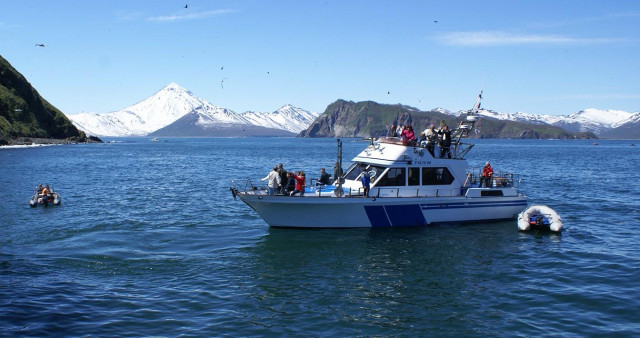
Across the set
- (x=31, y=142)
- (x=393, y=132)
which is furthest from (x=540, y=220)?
(x=31, y=142)

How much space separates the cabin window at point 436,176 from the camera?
27198mm

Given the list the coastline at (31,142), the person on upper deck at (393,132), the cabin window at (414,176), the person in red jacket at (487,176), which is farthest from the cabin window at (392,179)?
the coastline at (31,142)

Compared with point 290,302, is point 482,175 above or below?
above

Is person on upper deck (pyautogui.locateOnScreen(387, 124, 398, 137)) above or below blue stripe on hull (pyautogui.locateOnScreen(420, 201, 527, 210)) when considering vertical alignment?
above

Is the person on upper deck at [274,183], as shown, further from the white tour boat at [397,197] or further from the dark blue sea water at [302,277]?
the dark blue sea water at [302,277]

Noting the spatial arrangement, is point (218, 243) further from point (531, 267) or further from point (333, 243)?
point (531, 267)

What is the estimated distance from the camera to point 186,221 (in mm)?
29156

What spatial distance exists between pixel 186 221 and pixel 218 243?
589 centimetres

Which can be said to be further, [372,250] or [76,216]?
[76,216]

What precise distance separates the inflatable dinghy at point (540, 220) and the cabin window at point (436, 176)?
13.6 feet

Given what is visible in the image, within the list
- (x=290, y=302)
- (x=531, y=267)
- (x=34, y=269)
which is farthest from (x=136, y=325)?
(x=531, y=267)

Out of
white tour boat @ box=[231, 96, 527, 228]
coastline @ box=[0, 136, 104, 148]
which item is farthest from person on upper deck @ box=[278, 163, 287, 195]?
coastline @ box=[0, 136, 104, 148]

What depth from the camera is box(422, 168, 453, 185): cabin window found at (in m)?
27.2

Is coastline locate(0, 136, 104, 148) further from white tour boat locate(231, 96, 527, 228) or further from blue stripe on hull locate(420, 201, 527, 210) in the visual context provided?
blue stripe on hull locate(420, 201, 527, 210)
